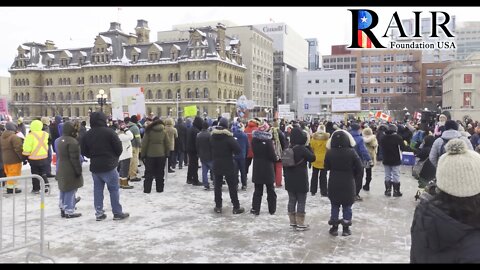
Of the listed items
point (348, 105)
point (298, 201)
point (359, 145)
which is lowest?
point (298, 201)

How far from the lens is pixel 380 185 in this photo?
11891mm

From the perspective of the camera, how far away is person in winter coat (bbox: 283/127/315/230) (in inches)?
285

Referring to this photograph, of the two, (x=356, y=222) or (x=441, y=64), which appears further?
(x=441, y=64)

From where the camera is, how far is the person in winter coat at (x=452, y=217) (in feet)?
8.40

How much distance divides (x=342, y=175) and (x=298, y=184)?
0.87 meters

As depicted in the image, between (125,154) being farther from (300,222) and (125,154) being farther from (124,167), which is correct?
(300,222)

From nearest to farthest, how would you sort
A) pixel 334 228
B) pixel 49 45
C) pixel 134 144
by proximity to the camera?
pixel 334 228 → pixel 134 144 → pixel 49 45

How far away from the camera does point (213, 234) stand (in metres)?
6.93

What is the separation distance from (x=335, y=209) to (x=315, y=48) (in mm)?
164378

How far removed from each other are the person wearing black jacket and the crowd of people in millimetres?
18

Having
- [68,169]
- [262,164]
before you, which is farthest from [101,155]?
[262,164]

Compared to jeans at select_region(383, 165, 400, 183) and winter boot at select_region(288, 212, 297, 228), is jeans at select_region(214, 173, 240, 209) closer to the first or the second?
winter boot at select_region(288, 212, 297, 228)

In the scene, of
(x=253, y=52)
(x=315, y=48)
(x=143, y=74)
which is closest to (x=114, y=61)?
(x=143, y=74)

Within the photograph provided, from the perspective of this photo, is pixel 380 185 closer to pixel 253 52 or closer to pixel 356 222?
pixel 356 222
